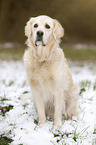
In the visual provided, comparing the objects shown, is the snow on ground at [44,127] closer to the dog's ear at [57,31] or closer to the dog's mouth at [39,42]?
the dog's mouth at [39,42]

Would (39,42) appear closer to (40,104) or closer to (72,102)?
(40,104)

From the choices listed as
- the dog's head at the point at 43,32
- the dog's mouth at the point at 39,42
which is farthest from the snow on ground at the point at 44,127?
the dog's mouth at the point at 39,42

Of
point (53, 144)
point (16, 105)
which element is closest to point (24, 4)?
point (16, 105)

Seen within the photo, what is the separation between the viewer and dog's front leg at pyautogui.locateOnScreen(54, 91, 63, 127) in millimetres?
2744

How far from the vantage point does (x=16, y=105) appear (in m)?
3.23

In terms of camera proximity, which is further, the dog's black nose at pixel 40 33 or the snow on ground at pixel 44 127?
the dog's black nose at pixel 40 33

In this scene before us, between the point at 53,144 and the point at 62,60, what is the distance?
3.81 ft

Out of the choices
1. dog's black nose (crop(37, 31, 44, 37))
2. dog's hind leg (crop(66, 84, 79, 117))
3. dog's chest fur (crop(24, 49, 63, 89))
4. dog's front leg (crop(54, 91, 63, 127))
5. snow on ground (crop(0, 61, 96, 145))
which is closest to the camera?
snow on ground (crop(0, 61, 96, 145))

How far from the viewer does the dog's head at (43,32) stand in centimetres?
253

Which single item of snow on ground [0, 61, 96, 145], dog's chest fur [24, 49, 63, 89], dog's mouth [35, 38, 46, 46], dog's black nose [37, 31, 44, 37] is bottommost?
snow on ground [0, 61, 96, 145]

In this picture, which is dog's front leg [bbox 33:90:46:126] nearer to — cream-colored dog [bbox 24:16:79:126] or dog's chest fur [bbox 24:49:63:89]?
cream-colored dog [bbox 24:16:79:126]

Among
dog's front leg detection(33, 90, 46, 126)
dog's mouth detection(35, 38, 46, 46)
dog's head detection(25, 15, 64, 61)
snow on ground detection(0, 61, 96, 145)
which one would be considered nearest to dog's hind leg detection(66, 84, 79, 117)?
snow on ground detection(0, 61, 96, 145)

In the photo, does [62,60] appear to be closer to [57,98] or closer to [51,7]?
[57,98]

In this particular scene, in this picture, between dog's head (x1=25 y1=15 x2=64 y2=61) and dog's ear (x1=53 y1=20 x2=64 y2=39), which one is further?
dog's ear (x1=53 y1=20 x2=64 y2=39)
